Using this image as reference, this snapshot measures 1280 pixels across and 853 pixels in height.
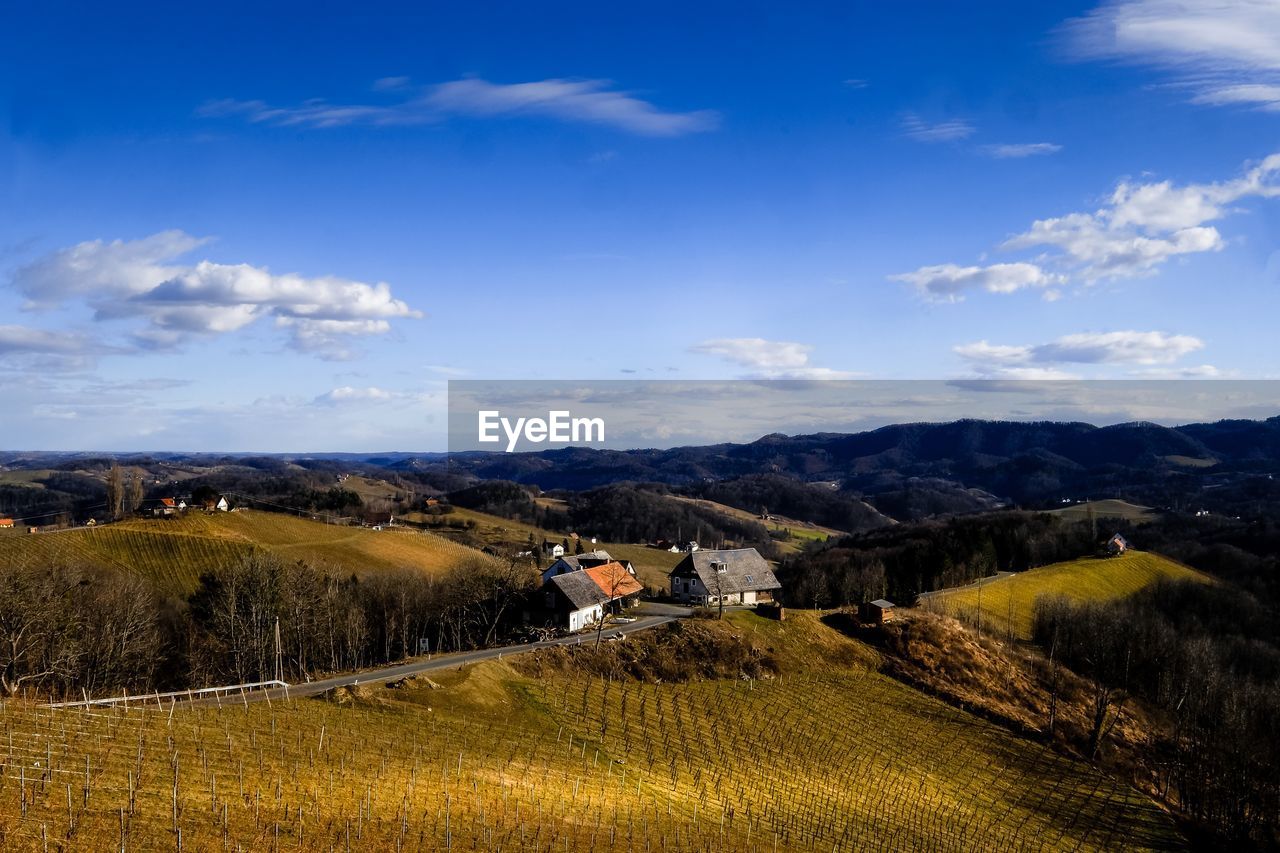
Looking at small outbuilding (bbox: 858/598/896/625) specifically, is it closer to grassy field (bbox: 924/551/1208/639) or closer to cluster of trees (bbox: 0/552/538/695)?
grassy field (bbox: 924/551/1208/639)

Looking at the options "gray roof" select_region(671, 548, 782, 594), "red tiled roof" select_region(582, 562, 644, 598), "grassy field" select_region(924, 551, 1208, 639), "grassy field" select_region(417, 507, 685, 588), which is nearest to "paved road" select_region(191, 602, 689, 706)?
"red tiled roof" select_region(582, 562, 644, 598)

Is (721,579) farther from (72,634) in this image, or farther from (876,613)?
(72,634)

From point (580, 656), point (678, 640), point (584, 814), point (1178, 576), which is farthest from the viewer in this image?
point (1178, 576)

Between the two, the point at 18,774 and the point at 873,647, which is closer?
the point at 18,774

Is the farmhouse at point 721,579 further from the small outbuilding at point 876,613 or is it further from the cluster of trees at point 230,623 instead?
the cluster of trees at point 230,623

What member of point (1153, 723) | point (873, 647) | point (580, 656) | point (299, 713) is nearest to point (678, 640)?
point (580, 656)

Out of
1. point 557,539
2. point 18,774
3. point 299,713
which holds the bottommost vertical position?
point 557,539

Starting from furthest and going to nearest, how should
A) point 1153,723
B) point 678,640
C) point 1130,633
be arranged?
point 1130,633
point 1153,723
point 678,640

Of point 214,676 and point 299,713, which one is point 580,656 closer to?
point 299,713
